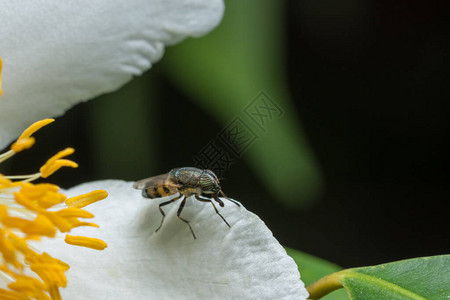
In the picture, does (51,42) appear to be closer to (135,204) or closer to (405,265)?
(135,204)

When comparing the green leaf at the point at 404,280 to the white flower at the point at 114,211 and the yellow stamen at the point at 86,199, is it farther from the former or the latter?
the yellow stamen at the point at 86,199

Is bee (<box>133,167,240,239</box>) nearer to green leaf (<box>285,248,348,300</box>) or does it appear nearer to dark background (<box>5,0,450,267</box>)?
green leaf (<box>285,248,348,300</box>)

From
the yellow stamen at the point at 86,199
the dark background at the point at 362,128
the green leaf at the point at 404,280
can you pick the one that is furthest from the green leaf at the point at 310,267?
the dark background at the point at 362,128

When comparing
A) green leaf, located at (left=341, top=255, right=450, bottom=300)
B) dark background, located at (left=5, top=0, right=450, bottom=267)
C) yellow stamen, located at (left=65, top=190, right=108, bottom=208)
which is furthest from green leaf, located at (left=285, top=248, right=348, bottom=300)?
dark background, located at (left=5, top=0, right=450, bottom=267)

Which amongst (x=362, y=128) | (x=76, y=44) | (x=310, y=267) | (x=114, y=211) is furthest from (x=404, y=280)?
(x=362, y=128)

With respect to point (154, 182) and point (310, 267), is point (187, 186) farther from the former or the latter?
point (310, 267)

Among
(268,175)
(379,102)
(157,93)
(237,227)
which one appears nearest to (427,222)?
(379,102)
